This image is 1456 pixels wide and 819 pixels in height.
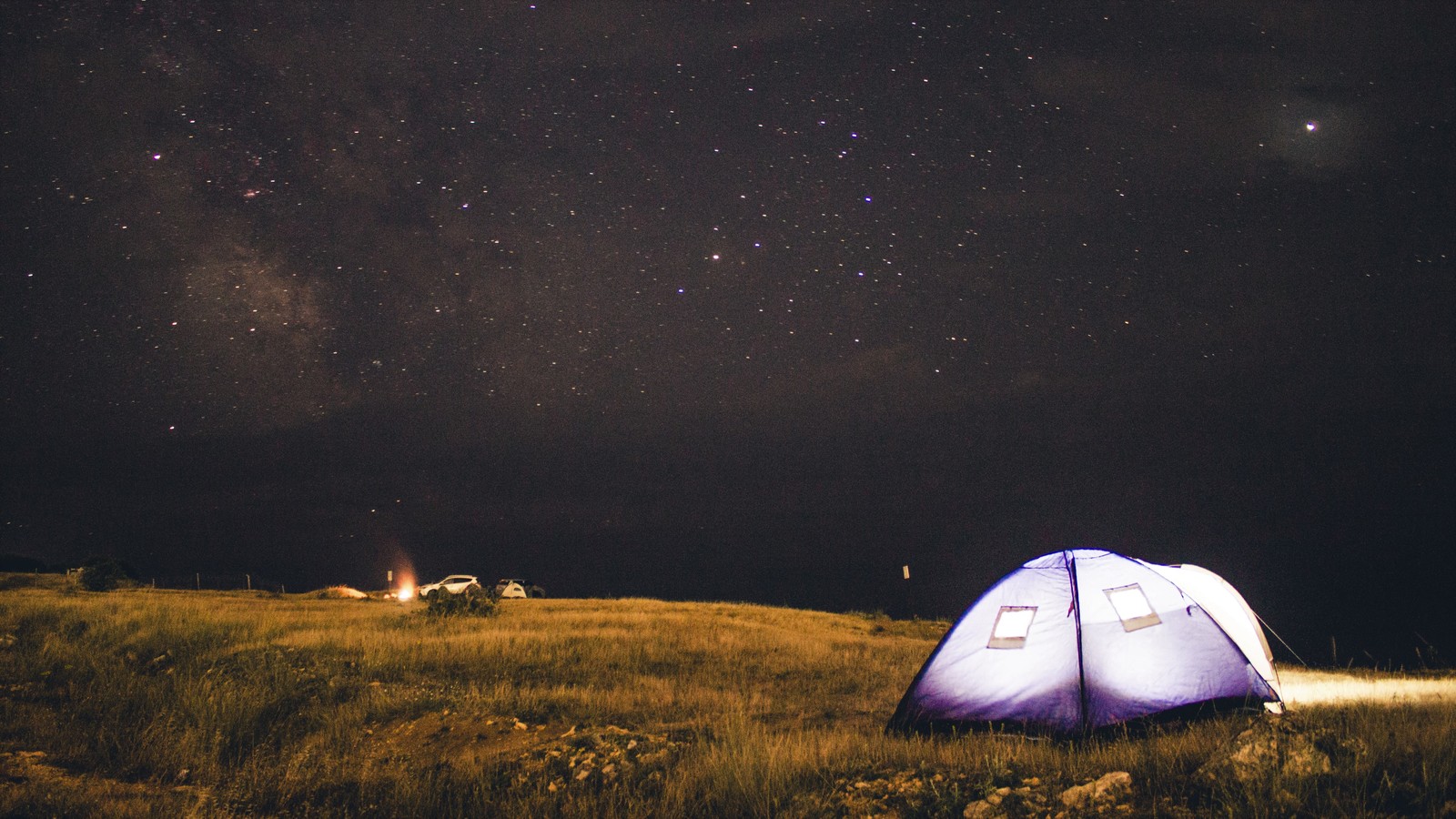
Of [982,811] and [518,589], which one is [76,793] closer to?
[982,811]

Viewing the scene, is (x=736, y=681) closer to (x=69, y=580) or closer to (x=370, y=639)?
(x=370, y=639)

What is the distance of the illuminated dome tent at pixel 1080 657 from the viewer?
8.41 m

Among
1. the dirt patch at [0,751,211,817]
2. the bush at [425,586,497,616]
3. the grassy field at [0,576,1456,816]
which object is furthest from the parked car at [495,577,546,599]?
the dirt patch at [0,751,211,817]

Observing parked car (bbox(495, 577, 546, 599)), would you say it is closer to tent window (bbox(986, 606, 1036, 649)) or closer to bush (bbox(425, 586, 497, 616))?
bush (bbox(425, 586, 497, 616))

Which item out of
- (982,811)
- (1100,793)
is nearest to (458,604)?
(982,811)

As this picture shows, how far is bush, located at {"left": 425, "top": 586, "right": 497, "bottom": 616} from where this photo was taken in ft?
68.5

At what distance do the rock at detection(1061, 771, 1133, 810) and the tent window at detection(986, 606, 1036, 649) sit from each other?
138 inches

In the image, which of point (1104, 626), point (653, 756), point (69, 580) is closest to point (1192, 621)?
point (1104, 626)

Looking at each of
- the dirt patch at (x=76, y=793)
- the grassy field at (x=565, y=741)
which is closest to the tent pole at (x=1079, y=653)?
the grassy field at (x=565, y=741)

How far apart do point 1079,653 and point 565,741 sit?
18.3ft

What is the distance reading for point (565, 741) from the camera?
7859mm

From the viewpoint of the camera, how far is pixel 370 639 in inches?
594

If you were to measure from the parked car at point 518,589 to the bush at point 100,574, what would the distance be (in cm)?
1421

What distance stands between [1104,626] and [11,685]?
1322cm
